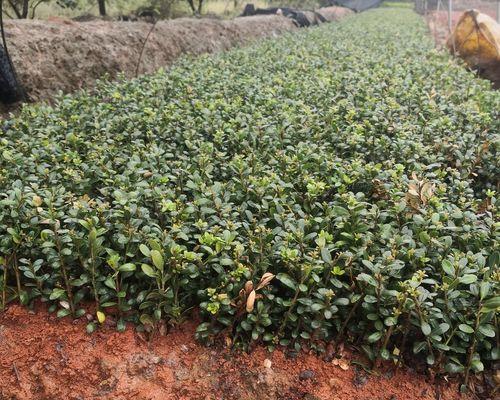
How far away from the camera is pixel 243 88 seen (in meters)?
5.57

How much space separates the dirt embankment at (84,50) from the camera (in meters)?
5.80

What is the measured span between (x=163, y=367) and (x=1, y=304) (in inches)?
39.5

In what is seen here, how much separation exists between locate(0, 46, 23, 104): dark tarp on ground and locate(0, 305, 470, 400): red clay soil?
374cm

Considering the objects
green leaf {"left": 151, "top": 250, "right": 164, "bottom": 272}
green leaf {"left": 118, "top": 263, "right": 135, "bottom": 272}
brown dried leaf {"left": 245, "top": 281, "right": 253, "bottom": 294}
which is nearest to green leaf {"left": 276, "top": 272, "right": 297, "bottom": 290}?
brown dried leaf {"left": 245, "top": 281, "right": 253, "bottom": 294}

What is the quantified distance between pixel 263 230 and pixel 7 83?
13.8 ft

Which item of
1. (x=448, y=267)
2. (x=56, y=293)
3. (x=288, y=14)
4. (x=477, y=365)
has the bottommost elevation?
(x=477, y=365)

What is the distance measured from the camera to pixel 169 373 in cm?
222

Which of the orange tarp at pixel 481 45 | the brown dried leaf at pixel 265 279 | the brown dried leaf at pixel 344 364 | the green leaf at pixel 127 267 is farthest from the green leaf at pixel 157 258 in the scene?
the orange tarp at pixel 481 45

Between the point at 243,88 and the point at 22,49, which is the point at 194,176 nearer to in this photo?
the point at 243,88

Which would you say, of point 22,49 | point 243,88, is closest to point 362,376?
point 243,88

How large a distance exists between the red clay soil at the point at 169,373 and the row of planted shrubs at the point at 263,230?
96 mm

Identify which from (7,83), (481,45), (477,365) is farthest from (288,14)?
(477,365)

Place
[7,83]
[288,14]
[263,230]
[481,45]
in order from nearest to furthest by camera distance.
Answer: [263,230] → [7,83] → [481,45] → [288,14]

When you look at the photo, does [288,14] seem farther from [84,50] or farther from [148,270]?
[148,270]
